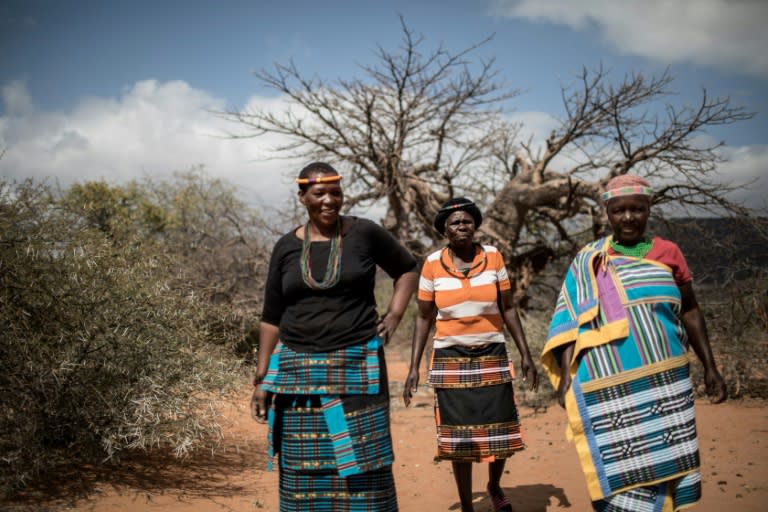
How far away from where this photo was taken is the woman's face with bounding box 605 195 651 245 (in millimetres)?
2799

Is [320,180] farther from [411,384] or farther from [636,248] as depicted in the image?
[411,384]

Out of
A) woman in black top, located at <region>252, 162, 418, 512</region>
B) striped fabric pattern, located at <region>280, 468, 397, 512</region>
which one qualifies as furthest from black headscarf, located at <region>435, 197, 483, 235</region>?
striped fabric pattern, located at <region>280, 468, 397, 512</region>

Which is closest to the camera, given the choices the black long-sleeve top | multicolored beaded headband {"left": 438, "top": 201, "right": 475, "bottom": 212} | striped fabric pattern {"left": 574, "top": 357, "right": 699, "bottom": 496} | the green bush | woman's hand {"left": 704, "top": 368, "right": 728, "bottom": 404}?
striped fabric pattern {"left": 574, "top": 357, "right": 699, "bottom": 496}

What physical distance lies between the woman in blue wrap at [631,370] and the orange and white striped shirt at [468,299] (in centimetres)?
95

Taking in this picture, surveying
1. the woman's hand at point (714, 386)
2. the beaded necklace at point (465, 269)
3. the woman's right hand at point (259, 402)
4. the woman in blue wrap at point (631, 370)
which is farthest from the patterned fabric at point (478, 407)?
the woman's right hand at point (259, 402)

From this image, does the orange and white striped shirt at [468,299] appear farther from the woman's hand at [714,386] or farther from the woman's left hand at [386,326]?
the woman's hand at [714,386]

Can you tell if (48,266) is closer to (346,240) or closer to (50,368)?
(50,368)

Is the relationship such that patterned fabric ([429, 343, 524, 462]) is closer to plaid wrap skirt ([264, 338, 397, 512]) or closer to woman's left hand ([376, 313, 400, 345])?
woman's left hand ([376, 313, 400, 345])

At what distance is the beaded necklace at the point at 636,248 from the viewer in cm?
283

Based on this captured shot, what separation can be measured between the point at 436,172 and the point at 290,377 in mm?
9383

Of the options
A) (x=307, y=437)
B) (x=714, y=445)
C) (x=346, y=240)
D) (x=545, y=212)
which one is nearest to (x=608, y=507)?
(x=307, y=437)

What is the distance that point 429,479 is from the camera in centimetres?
527

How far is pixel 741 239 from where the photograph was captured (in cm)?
895

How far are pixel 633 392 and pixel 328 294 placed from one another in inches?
55.0
